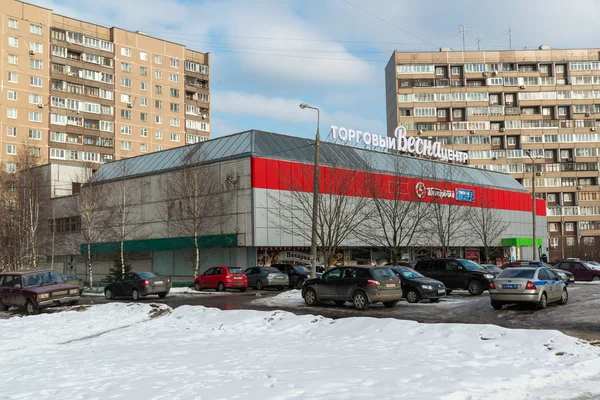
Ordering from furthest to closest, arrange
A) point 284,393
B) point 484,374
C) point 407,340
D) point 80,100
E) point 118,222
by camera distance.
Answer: point 80,100
point 118,222
point 407,340
point 484,374
point 284,393

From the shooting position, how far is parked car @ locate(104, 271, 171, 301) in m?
26.9

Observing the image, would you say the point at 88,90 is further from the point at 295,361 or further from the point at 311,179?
the point at 295,361

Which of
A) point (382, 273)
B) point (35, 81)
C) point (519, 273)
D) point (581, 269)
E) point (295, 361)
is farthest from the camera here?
point (35, 81)

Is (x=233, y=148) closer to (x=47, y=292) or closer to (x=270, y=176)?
(x=270, y=176)

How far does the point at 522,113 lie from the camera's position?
9925cm

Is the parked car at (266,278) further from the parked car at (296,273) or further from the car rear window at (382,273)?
the car rear window at (382,273)

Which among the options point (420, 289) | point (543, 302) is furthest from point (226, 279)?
point (543, 302)

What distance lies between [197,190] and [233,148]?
Result: 4118 mm

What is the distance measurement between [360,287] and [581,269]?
24.0m

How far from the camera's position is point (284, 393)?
748 centimetres

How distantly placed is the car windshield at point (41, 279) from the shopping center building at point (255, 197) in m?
15.3

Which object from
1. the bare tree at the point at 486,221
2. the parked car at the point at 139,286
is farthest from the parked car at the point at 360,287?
the bare tree at the point at 486,221

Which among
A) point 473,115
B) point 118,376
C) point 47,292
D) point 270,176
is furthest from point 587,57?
point 118,376

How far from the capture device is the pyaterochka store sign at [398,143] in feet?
161
